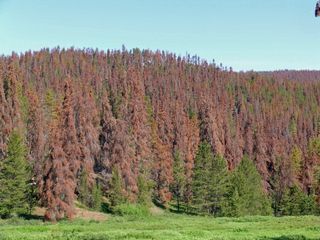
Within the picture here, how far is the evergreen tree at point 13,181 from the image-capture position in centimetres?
5953

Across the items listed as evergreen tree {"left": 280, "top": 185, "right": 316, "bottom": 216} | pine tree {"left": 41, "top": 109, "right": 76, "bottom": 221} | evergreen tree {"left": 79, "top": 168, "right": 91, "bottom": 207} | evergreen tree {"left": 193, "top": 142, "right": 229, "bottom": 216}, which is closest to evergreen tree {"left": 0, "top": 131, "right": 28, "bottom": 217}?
pine tree {"left": 41, "top": 109, "right": 76, "bottom": 221}

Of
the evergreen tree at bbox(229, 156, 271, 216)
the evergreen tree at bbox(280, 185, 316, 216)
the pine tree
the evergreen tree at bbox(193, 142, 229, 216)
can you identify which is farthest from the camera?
the evergreen tree at bbox(193, 142, 229, 216)

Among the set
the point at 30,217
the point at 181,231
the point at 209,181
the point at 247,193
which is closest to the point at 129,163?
the point at 209,181

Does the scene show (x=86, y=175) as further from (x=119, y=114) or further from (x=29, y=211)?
(x=119, y=114)

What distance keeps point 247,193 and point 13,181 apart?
30023mm

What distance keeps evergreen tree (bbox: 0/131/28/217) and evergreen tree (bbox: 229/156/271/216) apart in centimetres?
2579

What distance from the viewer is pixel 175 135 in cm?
11075

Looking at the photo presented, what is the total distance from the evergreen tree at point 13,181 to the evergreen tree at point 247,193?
25791 millimetres

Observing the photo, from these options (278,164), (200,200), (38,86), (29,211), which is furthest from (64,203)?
(38,86)

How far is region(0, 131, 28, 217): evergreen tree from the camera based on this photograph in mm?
59531

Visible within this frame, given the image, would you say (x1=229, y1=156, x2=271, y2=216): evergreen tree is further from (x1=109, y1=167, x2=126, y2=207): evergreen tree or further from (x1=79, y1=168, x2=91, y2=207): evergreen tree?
(x1=79, y1=168, x2=91, y2=207): evergreen tree

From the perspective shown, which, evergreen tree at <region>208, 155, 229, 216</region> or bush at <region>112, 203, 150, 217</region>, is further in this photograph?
evergreen tree at <region>208, 155, 229, 216</region>

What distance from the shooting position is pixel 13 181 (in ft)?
198

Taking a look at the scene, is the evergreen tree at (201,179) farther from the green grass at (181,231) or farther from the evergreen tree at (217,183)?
the green grass at (181,231)
